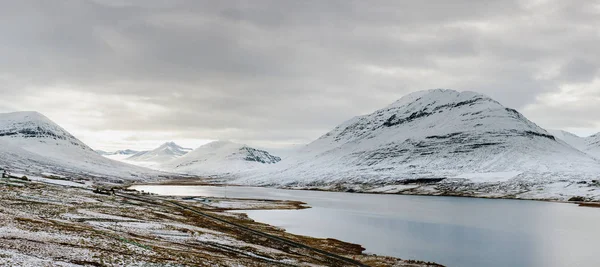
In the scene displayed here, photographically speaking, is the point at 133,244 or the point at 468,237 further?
the point at 468,237

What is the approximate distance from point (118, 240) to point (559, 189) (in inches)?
8594

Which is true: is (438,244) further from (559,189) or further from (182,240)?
(559,189)

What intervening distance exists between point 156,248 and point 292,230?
132 feet

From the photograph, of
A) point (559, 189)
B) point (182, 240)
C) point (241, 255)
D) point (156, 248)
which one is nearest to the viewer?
point (156, 248)

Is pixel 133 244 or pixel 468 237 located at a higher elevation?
pixel 133 244

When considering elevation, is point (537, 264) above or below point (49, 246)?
below

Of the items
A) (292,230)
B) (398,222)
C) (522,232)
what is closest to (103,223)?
(292,230)

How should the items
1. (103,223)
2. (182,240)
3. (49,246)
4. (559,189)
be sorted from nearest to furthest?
(49,246) → (182,240) → (103,223) → (559,189)

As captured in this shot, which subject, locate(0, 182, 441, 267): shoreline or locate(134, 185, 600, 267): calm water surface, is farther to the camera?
locate(134, 185, 600, 267): calm water surface

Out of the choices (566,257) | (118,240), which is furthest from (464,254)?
(118,240)

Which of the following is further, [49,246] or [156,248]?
[156,248]

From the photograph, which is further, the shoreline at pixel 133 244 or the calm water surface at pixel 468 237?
the calm water surface at pixel 468 237

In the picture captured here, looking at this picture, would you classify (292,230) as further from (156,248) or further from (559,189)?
(559,189)

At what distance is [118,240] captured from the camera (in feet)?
127
